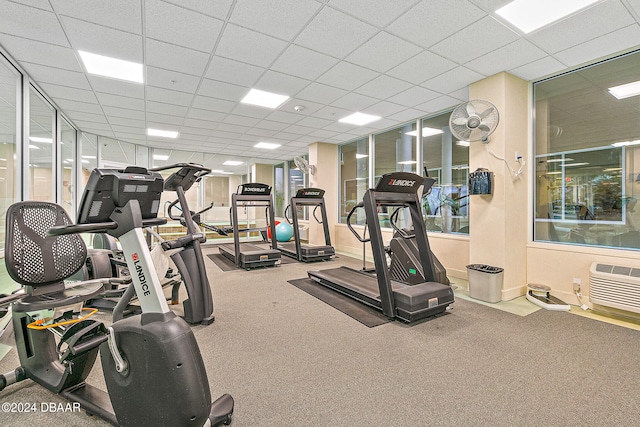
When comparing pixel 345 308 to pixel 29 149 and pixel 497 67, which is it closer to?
pixel 497 67

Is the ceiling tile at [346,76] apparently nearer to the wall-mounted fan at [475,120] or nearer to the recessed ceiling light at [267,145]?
the wall-mounted fan at [475,120]

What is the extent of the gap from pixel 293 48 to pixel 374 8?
1.00m

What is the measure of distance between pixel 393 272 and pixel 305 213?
215 inches

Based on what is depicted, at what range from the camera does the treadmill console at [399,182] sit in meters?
3.16

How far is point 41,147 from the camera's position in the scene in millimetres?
4359

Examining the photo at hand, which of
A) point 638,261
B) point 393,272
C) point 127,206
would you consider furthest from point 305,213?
point 127,206

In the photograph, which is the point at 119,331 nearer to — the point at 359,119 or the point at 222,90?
the point at 222,90

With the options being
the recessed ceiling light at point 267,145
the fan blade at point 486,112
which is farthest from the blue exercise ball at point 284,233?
the fan blade at point 486,112

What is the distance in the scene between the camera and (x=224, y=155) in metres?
9.55

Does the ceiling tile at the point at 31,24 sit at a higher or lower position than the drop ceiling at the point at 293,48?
lower

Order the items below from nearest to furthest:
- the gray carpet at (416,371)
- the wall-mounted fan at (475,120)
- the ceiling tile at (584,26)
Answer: the gray carpet at (416,371) → the ceiling tile at (584,26) → the wall-mounted fan at (475,120)

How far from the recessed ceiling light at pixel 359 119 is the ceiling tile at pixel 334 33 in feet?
7.67

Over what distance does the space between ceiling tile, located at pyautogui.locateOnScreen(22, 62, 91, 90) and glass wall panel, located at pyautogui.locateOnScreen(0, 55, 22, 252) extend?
0.53 feet

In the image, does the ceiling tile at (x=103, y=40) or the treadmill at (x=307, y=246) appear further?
the treadmill at (x=307, y=246)
